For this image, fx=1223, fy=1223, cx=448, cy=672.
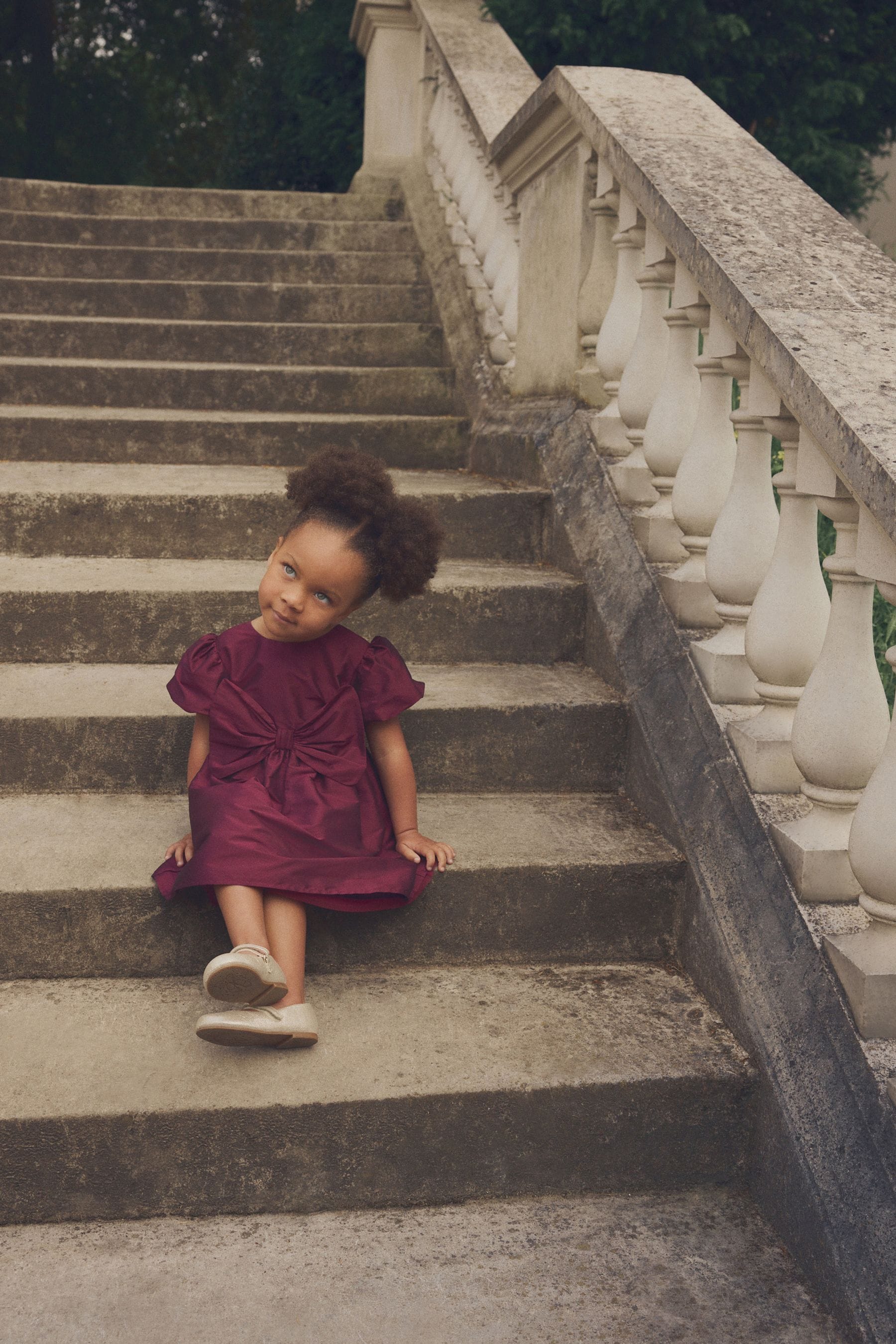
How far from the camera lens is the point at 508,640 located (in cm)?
305

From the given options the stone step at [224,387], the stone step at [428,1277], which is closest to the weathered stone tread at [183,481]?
the stone step at [224,387]

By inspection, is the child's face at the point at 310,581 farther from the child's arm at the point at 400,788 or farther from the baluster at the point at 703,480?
the baluster at the point at 703,480

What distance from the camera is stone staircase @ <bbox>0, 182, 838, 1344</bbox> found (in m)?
1.86

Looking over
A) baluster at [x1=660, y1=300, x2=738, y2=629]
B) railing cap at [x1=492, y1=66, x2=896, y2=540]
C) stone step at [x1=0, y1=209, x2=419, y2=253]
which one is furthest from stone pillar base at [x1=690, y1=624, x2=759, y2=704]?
stone step at [x1=0, y1=209, x2=419, y2=253]

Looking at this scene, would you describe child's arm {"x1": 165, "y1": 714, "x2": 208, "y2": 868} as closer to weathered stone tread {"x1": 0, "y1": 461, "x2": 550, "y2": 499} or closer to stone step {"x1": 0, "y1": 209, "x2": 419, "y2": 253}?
weathered stone tread {"x1": 0, "y1": 461, "x2": 550, "y2": 499}

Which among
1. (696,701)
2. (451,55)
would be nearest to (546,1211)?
(696,701)

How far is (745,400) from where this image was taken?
2.15m

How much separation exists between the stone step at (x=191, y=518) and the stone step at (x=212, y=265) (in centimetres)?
217

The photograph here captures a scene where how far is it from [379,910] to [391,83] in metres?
5.45

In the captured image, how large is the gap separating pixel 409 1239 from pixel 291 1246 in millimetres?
182

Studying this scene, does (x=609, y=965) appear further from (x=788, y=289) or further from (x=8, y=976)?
(x=788, y=289)

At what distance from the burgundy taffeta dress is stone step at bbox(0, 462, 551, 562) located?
823mm

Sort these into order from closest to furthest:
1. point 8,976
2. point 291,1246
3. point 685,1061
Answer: point 291,1246 < point 685,1061 < point 8,976

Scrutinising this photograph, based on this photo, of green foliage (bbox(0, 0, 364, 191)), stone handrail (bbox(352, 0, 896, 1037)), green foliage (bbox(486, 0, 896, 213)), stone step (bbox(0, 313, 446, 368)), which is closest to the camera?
stone handrail (bbox(352, 0, 896, 1037))
